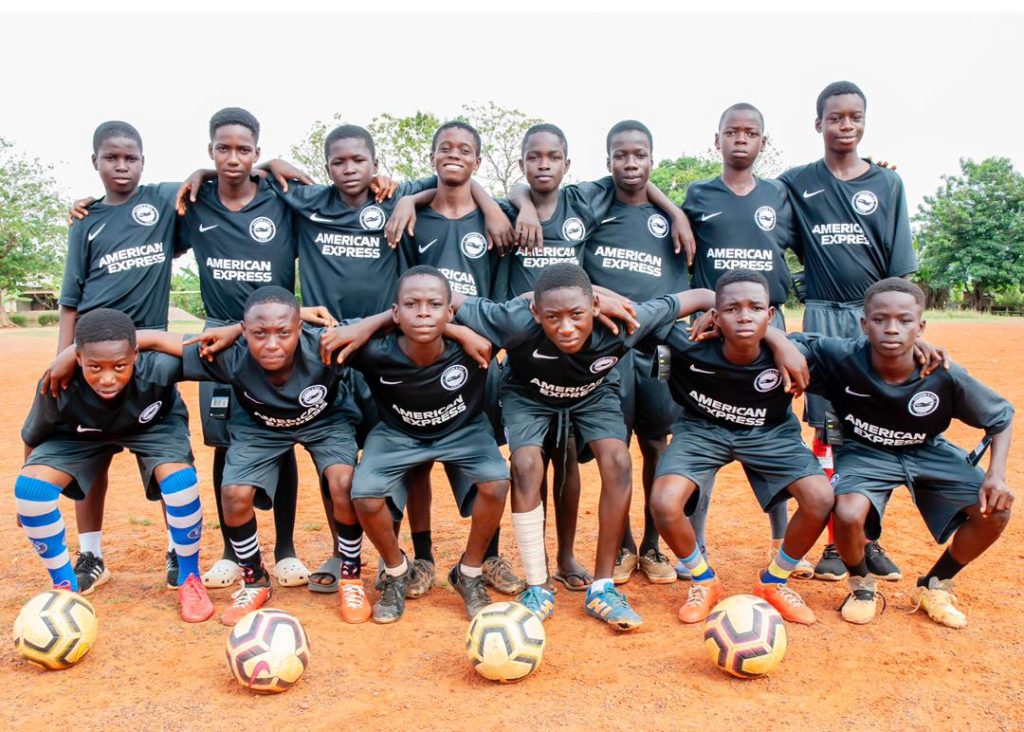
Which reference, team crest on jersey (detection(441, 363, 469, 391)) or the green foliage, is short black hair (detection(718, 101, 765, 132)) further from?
the green foliage

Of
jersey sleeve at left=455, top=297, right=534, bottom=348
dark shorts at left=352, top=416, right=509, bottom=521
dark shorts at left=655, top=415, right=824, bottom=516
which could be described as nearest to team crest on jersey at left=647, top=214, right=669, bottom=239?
jersey sleeve at left=455, top=297, right=534, bottom=348

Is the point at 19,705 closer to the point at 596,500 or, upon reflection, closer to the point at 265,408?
the point at 265,408

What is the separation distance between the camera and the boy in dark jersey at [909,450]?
423 cm

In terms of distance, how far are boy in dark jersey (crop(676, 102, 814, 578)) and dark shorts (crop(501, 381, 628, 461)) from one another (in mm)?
867

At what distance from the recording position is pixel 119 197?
16.7 ft

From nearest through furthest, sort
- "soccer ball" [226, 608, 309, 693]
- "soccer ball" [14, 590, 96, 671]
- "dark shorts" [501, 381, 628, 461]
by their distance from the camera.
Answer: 1. "soccer ball" [226, 608, 309, 693]
2. "soccer ball" [14, 590, 96, 671]
3. "dark shorts" [501, 381, 628, 461]

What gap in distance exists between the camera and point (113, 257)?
4957 mm

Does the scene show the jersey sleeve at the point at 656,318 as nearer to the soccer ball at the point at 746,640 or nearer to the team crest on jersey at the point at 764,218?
the team crest on jersey at the point at 764,218

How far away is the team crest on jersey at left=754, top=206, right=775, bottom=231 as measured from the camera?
16.6ft

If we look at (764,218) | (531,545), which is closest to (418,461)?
(531,545)

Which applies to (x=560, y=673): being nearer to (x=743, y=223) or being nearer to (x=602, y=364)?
(x=602, y=364)

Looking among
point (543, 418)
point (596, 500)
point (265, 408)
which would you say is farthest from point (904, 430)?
point (265, 408)

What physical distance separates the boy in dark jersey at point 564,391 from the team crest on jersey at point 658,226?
22.8 inches

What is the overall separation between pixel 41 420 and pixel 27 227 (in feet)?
121
